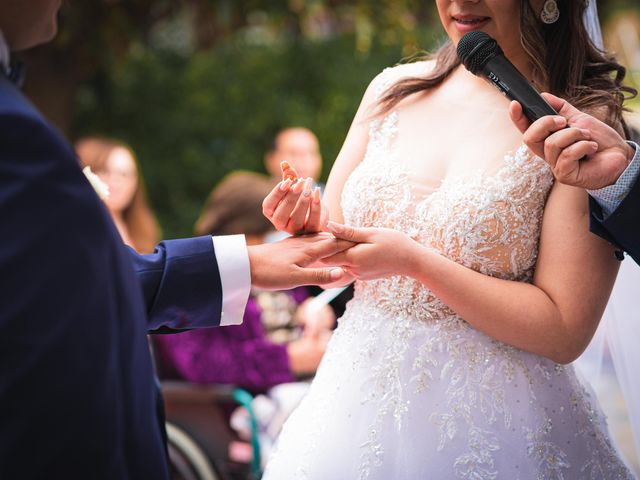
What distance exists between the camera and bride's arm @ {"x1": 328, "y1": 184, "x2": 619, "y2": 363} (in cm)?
209

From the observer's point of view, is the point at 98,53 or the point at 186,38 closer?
the point at 98,53

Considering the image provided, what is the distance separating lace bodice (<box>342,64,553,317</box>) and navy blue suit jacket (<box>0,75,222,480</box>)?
2.89 ft

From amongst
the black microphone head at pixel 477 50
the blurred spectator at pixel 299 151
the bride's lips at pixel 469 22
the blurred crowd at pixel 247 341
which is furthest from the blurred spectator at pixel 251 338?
the black microphone head at pixel 477 50

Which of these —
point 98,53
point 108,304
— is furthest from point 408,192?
point 98,53

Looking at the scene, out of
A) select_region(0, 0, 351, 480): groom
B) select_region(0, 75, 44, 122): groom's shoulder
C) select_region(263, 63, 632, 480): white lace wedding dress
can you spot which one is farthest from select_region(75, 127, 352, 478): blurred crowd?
select_region(0, 75, 44, 122): groom's shoulder

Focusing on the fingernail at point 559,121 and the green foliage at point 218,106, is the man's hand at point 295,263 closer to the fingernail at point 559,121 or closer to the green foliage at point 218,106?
the fingernail at point 559,121

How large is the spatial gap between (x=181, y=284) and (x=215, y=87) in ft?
22.2

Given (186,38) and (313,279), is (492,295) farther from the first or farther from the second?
(186,38)

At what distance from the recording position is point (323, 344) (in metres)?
4.48

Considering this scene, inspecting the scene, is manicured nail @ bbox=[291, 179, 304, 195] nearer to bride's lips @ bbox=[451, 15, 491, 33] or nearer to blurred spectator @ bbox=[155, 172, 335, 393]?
bride's lips @ bbox=[451, 15, 491, 33]

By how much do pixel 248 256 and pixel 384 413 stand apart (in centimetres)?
53

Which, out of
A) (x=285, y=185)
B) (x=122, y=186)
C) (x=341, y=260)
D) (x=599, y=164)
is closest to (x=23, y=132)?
(x=285, y=185)

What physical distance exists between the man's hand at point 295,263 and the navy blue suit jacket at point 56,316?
626 millimetres

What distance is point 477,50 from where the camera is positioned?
204 centimetres
